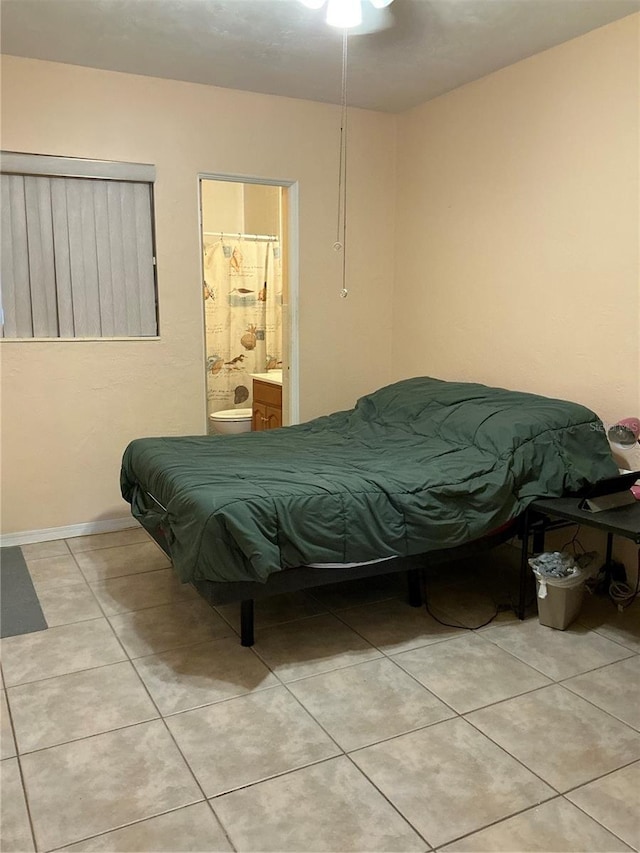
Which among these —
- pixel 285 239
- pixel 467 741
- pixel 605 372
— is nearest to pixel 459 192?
pixel 285 239

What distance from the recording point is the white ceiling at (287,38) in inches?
118

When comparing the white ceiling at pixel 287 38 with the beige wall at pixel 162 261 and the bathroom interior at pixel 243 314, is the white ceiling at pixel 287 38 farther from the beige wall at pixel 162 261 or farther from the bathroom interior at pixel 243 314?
the bathroom interior at pixel 243 314

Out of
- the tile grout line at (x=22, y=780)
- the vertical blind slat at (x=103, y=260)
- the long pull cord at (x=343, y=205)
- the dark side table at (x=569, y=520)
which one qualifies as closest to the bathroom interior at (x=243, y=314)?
the long pull cord at (x=343, y=205)

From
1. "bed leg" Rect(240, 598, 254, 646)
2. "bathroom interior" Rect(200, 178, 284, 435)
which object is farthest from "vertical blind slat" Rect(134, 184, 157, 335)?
"bed leg" Rect(240, 598, 254, 646)

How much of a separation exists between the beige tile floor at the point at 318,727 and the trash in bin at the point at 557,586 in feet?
0.21

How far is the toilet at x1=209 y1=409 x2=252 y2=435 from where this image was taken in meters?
5.52

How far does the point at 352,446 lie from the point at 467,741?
1690 mm

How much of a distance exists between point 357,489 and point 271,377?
2771 millimetres

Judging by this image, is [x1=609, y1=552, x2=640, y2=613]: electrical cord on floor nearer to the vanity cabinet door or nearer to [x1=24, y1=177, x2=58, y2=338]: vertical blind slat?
the vanity cabinet door

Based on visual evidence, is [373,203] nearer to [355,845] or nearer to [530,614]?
[530,614]

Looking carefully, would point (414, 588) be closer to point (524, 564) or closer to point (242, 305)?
A: point (524, 564)

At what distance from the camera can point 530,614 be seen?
3.12m

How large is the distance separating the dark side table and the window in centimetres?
248

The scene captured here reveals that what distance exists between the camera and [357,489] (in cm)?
274
